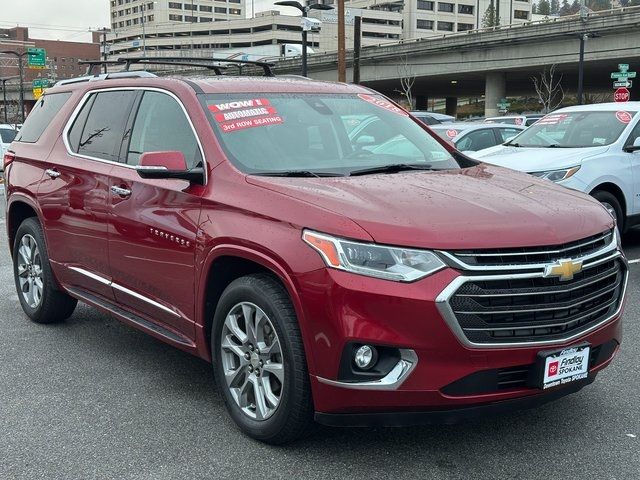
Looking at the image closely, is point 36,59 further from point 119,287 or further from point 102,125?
point 119,287

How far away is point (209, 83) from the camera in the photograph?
4.57 metres

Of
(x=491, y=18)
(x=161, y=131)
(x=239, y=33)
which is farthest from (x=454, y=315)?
(x=239, y=33)

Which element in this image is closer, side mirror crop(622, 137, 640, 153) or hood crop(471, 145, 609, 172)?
hood crop(471, 145, 609, 172)

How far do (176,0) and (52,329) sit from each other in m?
147

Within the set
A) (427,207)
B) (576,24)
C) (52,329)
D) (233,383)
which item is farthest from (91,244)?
(576,24)

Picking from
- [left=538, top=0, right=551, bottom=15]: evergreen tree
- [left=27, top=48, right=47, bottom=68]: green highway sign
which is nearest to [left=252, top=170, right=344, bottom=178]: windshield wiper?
[left=27, top=48, right=47, bottom=68]: green highway sign

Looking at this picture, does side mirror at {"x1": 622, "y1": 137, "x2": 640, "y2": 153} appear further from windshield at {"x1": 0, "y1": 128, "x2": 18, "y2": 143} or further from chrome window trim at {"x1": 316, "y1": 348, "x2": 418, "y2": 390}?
windshield at {"x1": 0, "y1": 128, "x2": 18, "y2": 143}

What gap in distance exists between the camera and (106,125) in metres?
5.11

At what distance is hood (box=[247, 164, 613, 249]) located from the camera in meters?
3.21

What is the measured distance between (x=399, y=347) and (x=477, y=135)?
11.0 metres

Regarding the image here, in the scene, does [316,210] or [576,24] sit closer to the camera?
[316,210]

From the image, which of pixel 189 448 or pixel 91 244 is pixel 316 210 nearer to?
pixel 189 448

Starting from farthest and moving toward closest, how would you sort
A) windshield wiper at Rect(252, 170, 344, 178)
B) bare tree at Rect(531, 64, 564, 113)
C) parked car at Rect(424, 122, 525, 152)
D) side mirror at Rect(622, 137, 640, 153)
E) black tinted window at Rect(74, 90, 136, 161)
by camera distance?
1. bare tree at Rect(531, 64, 564, 113)
2. parked car at Rect(424, 122, 525, 152)
3. side mirror at Rect(622, 137, 640, 153)
4. black tinted window at Rect(74, 90, 136, 161)
5. windshield wiper at Rect(252, 170, 344, 178)

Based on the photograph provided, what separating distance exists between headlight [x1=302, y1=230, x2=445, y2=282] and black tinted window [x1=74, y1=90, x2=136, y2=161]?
2216mm
